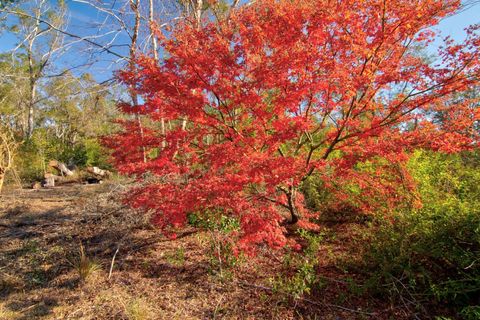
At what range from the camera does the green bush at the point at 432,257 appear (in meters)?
3.15

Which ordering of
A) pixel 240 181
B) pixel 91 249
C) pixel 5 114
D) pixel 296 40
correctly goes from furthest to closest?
pixel 5 114 → pixel 91 249 → pixel 296 40 → pixel 240 181

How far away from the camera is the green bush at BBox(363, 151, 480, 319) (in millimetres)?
3146

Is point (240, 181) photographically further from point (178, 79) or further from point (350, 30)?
point (350, 30)

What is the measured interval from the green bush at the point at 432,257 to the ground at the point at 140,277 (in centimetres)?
40

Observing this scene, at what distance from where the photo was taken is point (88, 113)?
26.5 m

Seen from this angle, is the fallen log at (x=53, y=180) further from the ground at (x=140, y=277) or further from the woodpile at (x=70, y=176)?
the ground at (x=140, y=277)

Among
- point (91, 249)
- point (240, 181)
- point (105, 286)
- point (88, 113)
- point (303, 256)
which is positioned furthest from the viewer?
point (88, 113)

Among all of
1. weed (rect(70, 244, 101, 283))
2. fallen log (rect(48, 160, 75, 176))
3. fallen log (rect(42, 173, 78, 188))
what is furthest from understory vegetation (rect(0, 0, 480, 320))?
fallen log (rect(48, 160, 75, 176))

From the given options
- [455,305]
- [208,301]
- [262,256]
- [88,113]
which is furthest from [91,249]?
[88,113]

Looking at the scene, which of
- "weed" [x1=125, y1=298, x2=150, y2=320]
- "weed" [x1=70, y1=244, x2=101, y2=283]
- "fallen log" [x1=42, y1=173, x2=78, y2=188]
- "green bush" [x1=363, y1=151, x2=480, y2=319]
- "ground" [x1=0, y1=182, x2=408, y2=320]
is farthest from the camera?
"fallen log" [x1=42, y1=173, x2=78, y2=188]

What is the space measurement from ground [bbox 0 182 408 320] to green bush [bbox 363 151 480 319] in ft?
1.30

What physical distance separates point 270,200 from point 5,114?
29366 millimetres

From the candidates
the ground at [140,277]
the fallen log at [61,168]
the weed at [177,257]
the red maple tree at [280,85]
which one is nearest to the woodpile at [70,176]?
the fallen log at [61,168]

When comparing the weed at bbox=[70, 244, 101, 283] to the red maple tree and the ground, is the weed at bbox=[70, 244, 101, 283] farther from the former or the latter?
the red maple tree
